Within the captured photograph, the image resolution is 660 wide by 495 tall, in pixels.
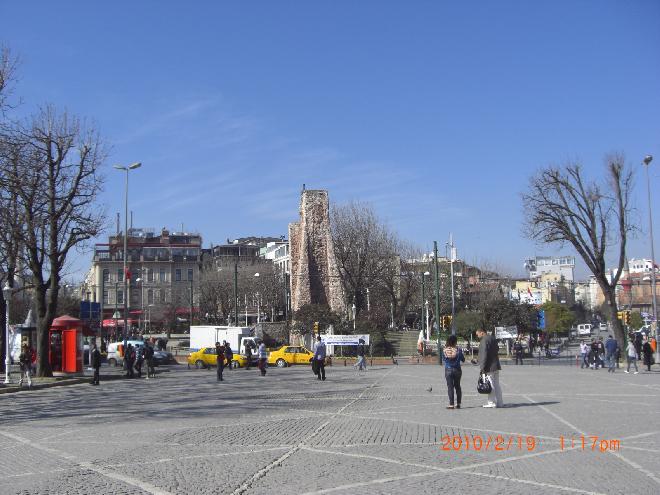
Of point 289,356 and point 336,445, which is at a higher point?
point 336,445

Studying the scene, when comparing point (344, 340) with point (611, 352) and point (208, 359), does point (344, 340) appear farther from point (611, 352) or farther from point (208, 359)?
point (611, 352)

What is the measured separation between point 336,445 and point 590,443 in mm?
3958

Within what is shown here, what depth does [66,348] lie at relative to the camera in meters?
35.6

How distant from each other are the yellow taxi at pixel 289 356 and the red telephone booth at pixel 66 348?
13.3 metres

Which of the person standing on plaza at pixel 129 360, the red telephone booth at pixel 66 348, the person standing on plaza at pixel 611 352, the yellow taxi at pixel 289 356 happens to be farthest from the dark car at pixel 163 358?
the person standing on plaza at pixel 611 352

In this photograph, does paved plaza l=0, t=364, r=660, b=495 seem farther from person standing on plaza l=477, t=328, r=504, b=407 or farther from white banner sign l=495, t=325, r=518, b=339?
white banner sign l=495, t=325, r=518, b=339

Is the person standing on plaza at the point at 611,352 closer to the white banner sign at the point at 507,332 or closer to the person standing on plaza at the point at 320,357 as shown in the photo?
the person standing on plaza at the point at 320,357

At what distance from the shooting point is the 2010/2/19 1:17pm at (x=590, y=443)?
10945 mm

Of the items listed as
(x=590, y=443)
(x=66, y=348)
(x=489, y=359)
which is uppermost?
(x=489, y=359)

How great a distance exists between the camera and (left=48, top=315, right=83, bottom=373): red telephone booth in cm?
3556

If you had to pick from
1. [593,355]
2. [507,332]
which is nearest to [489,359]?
[593,355]

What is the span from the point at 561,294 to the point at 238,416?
142377 millimetres

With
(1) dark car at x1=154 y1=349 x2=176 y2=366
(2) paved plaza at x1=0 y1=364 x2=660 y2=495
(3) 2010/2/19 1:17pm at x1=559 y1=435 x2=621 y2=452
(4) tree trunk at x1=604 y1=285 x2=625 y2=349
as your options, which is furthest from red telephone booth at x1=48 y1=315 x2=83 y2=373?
(3) 2010/2/19 1:17pm at x1=559 y1=435 x2=621 y2=452

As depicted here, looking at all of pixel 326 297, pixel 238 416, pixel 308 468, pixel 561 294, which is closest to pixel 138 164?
pixel 326 297
